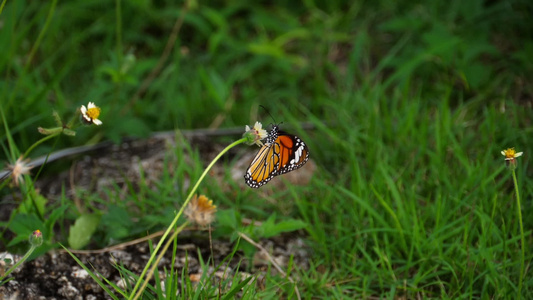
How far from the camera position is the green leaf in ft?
6.22

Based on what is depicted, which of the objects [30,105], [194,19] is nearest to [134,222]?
[30,105]

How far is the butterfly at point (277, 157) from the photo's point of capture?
1848 millimetres

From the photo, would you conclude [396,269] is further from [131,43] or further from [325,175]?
[131,43]

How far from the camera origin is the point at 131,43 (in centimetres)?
341

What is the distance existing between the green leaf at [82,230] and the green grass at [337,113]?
6cm

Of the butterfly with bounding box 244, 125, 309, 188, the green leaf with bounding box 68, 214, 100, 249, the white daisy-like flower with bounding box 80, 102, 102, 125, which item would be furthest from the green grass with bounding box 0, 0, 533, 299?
the white daisy-like flower with bounding box 80, 102, 102, 125

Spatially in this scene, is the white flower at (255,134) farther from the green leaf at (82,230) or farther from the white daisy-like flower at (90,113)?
the green leaf at (82,230)

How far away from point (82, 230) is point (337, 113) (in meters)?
1.33

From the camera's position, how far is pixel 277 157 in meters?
1.90

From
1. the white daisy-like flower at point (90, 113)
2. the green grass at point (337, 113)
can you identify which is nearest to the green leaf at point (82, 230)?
the green grass at point (337, 113)

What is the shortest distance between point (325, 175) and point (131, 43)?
5.07ft

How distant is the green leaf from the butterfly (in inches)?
21.2

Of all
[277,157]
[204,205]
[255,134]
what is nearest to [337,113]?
[277,157]

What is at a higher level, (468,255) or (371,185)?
(371,185)
